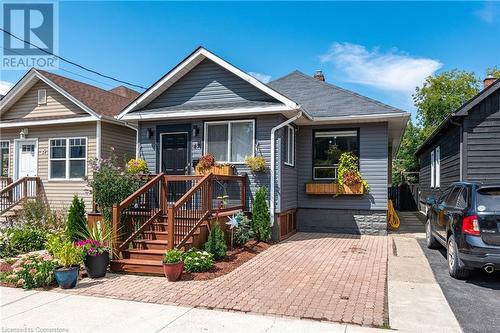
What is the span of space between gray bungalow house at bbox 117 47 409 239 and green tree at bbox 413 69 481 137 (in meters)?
27.4

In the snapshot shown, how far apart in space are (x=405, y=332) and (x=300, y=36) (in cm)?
1195

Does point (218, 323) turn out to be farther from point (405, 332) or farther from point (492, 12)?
point (492, 12)

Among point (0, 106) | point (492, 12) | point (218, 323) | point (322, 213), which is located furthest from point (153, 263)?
point (492, 12)

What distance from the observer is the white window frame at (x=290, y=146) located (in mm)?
10995

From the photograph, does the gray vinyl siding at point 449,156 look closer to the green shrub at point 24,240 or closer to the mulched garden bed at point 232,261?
the mulched garden bed at point 232,261

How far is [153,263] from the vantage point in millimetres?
6844

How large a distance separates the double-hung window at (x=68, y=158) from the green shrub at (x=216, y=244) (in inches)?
306

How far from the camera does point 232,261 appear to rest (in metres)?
7.68

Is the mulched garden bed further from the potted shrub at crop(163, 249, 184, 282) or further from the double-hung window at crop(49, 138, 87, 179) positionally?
the double-hung window at crop(49, 138, 87, 179)

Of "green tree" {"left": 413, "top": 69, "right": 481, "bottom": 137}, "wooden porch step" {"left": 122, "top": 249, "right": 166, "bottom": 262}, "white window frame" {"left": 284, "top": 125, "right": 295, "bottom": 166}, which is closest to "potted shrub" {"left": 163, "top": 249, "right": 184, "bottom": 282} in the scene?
"wooden porch step" {"left": 122, "top": 249, "right": 166, "bottom": 262}

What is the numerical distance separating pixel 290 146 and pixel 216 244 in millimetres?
4796

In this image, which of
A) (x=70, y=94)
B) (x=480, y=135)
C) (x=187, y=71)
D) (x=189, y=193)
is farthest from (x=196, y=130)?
(x=480, y=135)

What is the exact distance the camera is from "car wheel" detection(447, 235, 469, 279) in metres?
6.22

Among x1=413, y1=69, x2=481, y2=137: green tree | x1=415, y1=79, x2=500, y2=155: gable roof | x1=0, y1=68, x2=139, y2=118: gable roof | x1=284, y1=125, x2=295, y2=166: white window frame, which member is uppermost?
x1=413, y1=69, x2=481, y2=137: green tree
